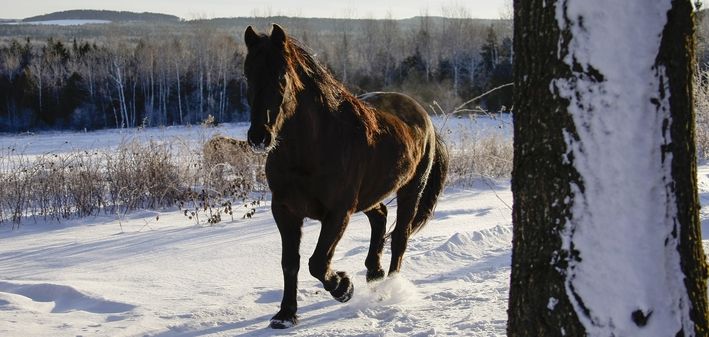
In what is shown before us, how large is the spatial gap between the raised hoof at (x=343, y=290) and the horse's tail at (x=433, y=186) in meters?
1.65

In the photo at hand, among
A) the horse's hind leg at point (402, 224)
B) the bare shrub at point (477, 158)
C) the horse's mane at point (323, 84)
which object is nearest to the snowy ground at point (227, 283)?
the horse's hind leg at point (402, 224)

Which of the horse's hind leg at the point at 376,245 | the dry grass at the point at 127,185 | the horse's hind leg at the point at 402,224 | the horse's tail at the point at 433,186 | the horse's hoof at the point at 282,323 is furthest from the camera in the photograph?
the dry grass at the point at 127,185

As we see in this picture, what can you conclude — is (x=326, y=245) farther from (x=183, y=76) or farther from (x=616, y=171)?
(x=183, y=76)

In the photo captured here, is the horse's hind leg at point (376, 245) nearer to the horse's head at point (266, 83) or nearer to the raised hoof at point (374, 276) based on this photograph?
the raised hoof at point (374, 276)

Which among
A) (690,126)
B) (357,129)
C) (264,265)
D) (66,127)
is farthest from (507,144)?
(66,127)

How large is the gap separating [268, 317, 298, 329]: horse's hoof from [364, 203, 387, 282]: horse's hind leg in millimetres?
1152

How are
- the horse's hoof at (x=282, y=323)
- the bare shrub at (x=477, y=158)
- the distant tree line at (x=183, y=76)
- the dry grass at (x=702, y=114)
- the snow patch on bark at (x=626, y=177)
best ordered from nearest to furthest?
the snow patch on bark at (x=626, y=177)
the horse's hoof at (x=282, y=323)
the bare shrub at (x=477, y=158)
the dry grass at (x=702, y=114)
the distant tree line at (x=183, y=76)

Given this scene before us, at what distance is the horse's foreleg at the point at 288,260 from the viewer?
463 cm

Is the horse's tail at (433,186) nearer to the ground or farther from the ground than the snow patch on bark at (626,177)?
nearer to the ground

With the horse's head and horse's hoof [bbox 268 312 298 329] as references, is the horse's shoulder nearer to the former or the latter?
the horse's head

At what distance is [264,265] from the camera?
258 inches

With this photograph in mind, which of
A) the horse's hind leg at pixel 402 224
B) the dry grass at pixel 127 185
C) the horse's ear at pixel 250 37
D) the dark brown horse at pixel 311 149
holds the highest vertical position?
the horse's ear at pixel 250 37

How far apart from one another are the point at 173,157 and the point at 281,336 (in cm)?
900

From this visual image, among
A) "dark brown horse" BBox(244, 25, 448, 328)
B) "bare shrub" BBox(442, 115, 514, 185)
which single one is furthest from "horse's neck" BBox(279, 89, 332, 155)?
"bare shrub" BBox(442, 115, 514, 185)
